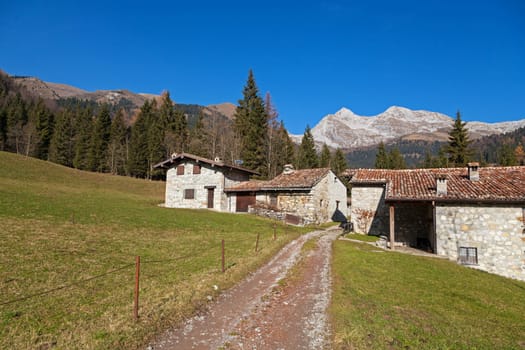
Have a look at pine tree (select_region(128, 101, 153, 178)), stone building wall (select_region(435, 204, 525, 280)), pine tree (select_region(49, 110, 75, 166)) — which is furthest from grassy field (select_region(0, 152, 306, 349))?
pine tree (select_region(49, 110, 75, 166))

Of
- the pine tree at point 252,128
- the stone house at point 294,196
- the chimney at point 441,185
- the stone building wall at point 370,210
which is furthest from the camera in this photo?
the pine tree at point 252,128

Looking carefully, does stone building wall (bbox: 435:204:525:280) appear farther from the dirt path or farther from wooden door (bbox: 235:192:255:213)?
wooden door (bbox: 235:192:255:213)

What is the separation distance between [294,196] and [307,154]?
40627mm

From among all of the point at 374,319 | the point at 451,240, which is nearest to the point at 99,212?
the point at 374,319

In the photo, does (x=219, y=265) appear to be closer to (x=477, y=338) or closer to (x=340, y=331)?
(x=340, y=331)

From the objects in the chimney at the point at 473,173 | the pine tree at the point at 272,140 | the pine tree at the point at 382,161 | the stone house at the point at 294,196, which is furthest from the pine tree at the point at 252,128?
the pine tree at the point at 382,161

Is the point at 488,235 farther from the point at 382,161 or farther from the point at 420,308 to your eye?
the point at 382,161

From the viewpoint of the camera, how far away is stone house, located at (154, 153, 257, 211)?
29.6m

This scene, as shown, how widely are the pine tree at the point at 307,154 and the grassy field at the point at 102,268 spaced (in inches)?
1735

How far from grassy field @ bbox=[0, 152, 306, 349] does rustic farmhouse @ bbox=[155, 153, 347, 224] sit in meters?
5.80

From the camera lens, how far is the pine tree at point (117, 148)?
179ft

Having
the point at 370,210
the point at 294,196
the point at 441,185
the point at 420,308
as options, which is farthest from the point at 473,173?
the point at 420,308

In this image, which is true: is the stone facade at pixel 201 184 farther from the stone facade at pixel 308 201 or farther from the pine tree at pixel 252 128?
the pine tree at pixel 252 128

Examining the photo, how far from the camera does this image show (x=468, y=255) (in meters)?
15.5
